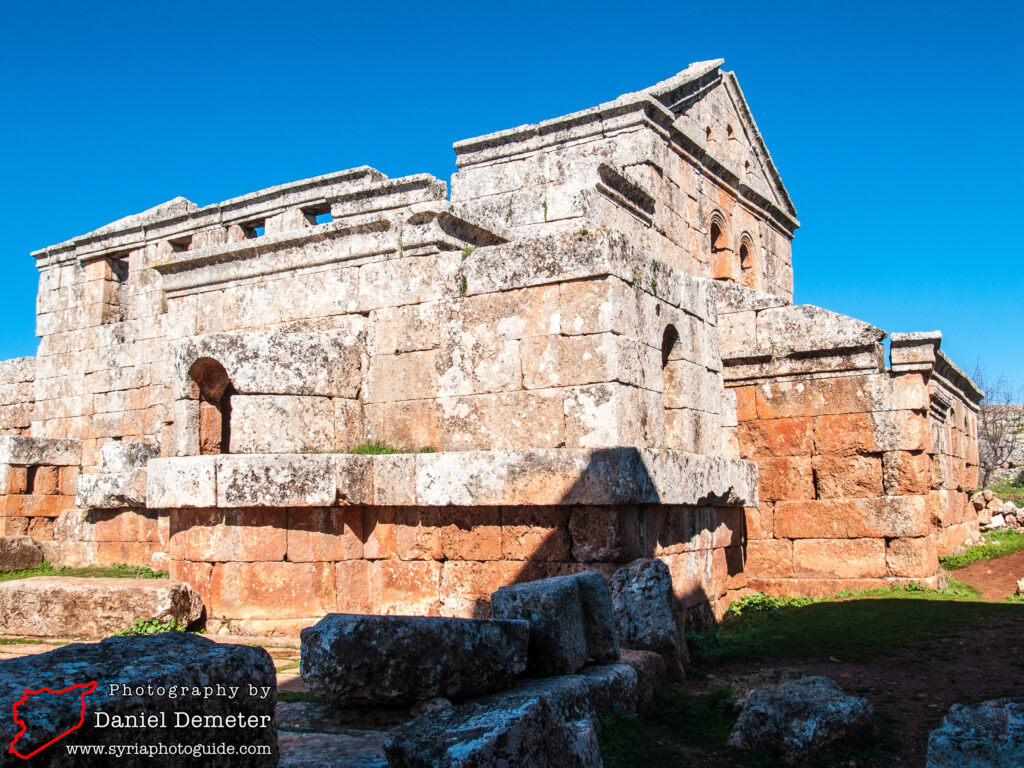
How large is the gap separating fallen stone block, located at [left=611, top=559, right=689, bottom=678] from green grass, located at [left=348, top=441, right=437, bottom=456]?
2210 mm

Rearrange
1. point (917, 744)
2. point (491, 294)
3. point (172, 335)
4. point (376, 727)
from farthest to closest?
point (172, 335)
point (491, 294)
point (917, 744)
point (376, 727)

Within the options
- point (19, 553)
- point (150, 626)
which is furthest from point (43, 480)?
point (150, 626)

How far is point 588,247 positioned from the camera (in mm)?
7445

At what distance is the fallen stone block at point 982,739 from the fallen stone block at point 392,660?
2.05 meters

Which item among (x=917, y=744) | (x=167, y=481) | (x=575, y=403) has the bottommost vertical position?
(x=917, y=744)

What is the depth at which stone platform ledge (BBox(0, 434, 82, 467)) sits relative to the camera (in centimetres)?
1430

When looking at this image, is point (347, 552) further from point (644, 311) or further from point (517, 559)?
point (644, 311)

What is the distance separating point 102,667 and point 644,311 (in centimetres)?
571

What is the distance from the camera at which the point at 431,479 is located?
304 inches

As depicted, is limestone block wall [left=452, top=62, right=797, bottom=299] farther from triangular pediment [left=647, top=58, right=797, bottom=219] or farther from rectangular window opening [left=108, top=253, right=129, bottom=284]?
rectangular window opening [left=108, top=253, right=129, bottom=284]

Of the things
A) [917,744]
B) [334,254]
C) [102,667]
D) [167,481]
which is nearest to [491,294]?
[334,254]

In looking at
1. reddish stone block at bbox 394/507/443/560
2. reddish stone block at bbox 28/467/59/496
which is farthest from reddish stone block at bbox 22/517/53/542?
reddish stone block at bbox 394/507/443/560

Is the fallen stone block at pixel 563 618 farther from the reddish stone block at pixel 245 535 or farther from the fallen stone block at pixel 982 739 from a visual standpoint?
the reddish stone block at pixel 245 535

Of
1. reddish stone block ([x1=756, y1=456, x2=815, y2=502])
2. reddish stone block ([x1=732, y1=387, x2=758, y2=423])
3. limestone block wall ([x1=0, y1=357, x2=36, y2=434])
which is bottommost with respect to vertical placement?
reddish stone block ([x1=756, y1=456, x2=815, y2=502])
